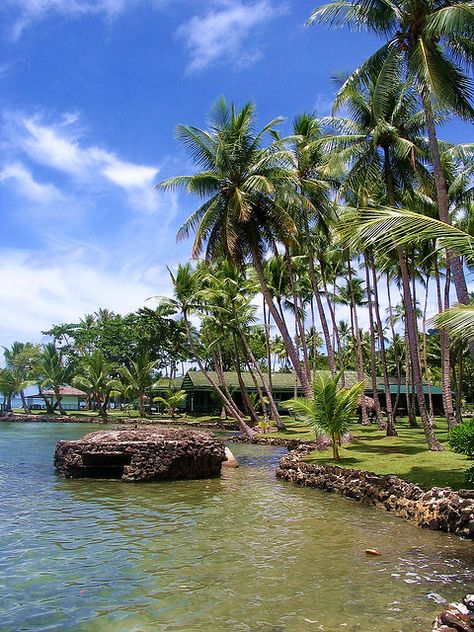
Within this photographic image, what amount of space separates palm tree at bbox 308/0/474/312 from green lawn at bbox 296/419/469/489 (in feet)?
14.0

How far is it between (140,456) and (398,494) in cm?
735

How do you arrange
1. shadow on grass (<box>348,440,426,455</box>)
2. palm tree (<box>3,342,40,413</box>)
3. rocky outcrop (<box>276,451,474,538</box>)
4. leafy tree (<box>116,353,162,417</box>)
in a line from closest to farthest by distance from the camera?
rocky outcrop (<box>276,451,474,538</box>)
shadow on grass (<box>348,440,426,455</box>)
leafy tree (<box>116,353,162,417</box>)
palm tree (<box>3,342,40,413</box>)

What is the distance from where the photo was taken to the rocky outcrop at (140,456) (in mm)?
14969

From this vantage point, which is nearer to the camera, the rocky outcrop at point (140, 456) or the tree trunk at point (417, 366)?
the rocky outcrop at point (140, 456)

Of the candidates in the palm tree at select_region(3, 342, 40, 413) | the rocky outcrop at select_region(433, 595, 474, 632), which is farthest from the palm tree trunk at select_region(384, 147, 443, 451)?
the palm tree at select_region(3, 342, 40, 413)

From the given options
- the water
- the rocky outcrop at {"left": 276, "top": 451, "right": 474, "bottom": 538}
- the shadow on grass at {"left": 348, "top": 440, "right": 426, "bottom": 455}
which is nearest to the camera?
the water

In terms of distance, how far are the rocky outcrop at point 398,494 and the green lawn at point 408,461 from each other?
556 mm

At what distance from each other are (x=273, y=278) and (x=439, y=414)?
90.1 feet

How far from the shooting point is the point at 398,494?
11227mm

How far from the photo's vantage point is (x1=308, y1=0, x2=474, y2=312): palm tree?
42.1 feet

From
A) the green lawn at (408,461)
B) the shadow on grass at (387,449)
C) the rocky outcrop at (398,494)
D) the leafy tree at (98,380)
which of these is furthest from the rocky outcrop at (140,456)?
the leafy tree at (98,380)

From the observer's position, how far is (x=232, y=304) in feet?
106

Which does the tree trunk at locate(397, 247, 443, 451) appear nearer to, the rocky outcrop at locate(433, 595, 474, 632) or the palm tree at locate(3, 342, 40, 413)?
the rocky outcrop at locate(433, 595, 474, 632)

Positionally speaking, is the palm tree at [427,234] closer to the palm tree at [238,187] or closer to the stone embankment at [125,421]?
the palm tree at [238,187]
